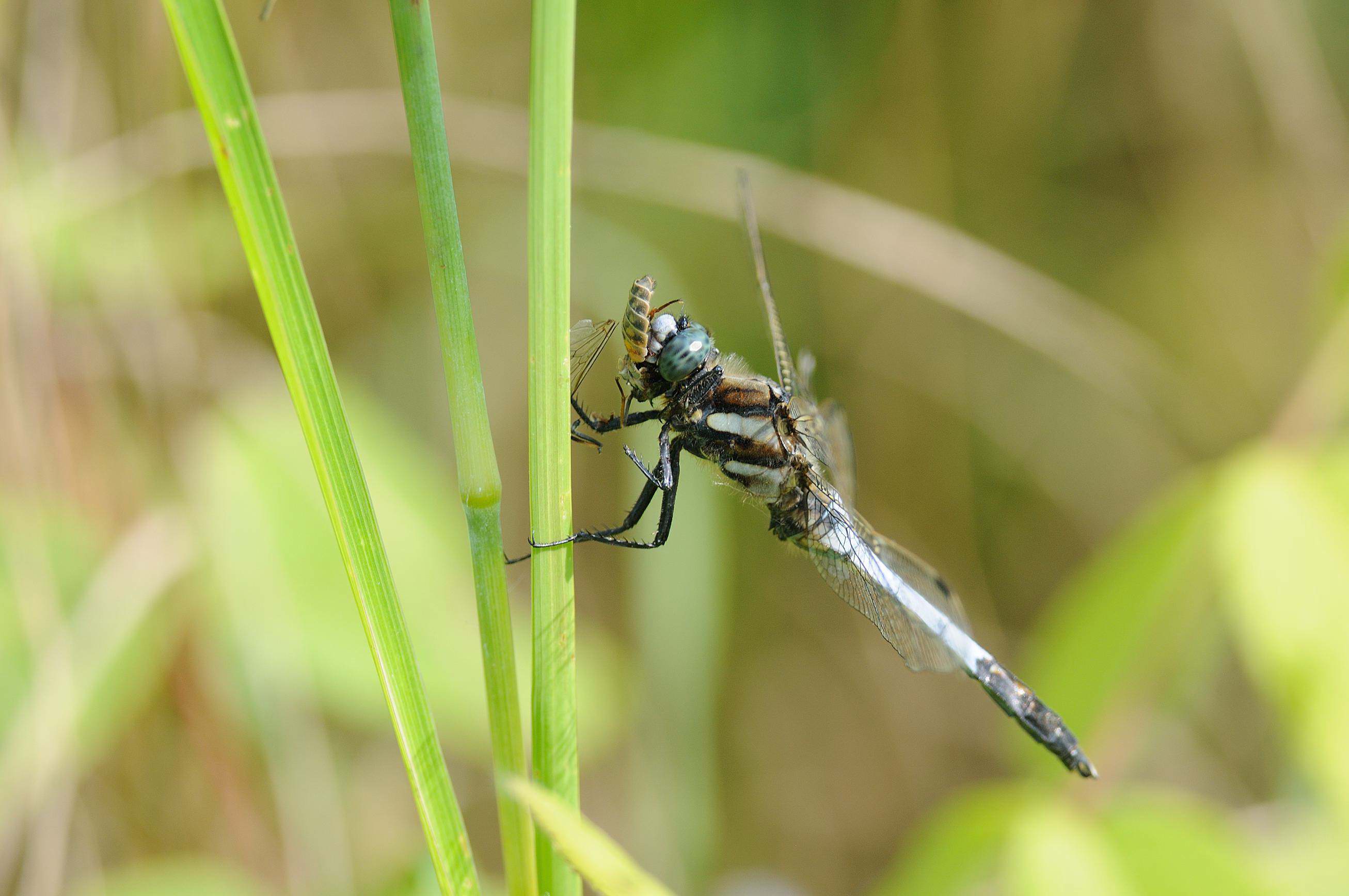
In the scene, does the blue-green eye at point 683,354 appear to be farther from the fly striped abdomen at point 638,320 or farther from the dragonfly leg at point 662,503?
the dragonfly leg at point 662,503

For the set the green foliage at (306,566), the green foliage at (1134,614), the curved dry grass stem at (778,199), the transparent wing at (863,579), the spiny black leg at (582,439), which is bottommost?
the green foliage at (1134,614)

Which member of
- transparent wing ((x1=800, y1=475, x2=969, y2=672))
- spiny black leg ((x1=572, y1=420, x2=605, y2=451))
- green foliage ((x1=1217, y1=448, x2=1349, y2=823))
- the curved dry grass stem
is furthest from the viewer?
the curved dry grass stem

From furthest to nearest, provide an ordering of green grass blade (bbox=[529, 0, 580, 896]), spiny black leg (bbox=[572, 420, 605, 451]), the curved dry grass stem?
1. the curved dry grass stem
2. spiny black leg (bbox=[572, 420, 605, 451])
3. green grass blade (bbox=[529, 0, 580, 896])

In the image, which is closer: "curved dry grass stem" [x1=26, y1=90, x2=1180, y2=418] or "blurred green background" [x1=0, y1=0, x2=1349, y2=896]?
"blurred green background" [x1=0, y1=0, x2=1349, y2=896]

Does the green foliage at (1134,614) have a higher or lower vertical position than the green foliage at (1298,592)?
higher

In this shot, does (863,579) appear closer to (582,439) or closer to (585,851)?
(582,439)

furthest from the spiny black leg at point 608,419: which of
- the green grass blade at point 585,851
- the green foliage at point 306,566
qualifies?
the green grass blade at point 585,851

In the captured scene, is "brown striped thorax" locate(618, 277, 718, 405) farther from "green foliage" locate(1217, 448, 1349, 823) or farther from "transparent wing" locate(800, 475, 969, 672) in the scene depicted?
"green foliage" locate(1217, 448, 1349, 823)

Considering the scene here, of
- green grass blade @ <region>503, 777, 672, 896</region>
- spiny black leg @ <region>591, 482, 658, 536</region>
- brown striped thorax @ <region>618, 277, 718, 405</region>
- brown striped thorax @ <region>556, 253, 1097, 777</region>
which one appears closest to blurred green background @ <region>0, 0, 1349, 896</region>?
brown striped thorax @ <region>556, 253, 1097, 777</region>
